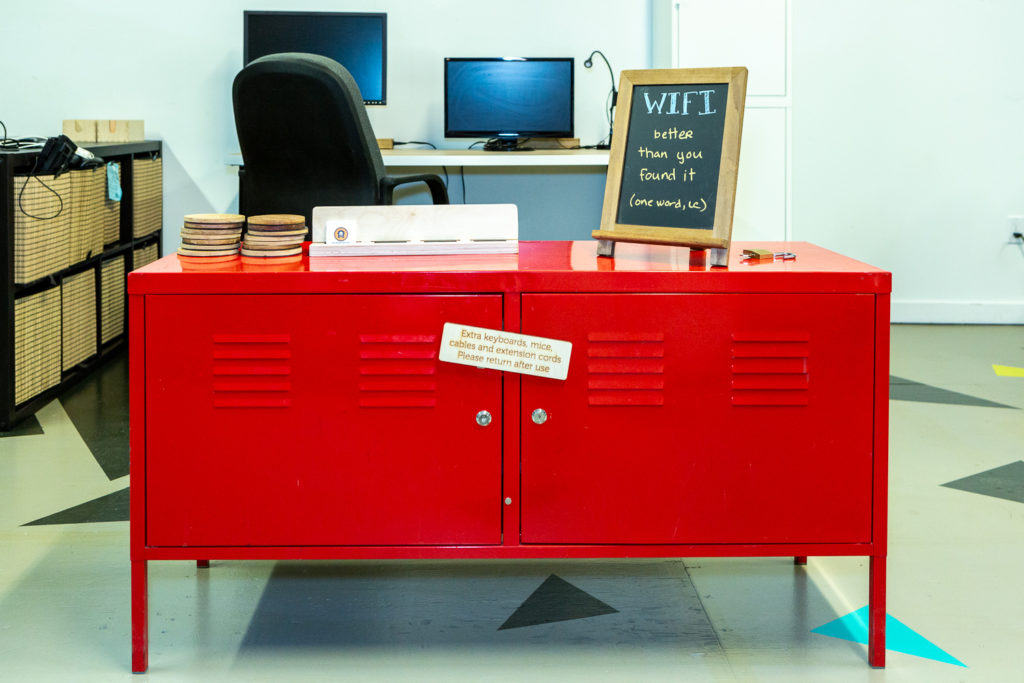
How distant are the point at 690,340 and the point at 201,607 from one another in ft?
3.31

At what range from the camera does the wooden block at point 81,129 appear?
4.26m

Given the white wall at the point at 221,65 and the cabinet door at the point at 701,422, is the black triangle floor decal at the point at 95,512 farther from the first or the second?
the white wall at the point at 221,65

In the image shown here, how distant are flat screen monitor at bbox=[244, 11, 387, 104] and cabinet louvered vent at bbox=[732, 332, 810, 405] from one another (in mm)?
3045


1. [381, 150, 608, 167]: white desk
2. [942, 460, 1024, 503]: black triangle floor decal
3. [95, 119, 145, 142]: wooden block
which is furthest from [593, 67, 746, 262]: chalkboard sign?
[95, 119, 145, 142]: wooden block

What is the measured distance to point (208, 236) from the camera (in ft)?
5.54

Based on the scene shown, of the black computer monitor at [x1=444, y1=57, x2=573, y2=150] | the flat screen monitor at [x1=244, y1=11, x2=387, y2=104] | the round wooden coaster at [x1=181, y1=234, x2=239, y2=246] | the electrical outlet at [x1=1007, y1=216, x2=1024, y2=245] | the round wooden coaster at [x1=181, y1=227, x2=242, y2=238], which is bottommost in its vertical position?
the round wooden coaster at [x1=181, y1=234, x2=239, y2=246]

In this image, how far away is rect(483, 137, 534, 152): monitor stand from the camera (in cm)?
425

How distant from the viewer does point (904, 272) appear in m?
4.87

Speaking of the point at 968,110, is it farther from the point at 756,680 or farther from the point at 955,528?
the point at 756,680

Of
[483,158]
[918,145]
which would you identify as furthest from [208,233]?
[918,145]

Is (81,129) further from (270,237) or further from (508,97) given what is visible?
(270,237)

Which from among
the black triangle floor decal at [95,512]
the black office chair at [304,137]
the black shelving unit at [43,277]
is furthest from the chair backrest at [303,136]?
the black triangle floor decal at [95,512]

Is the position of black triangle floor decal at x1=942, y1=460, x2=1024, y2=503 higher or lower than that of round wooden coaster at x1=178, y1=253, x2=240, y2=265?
lower

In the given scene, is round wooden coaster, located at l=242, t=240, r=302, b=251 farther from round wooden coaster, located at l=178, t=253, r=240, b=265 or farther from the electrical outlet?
the electrical outlet
